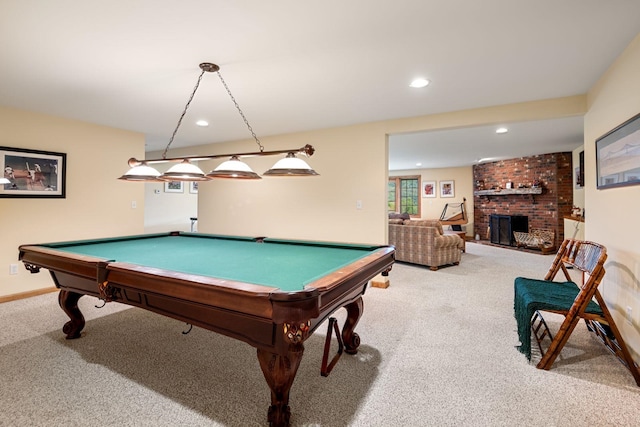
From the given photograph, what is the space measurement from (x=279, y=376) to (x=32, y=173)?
407 centimetres

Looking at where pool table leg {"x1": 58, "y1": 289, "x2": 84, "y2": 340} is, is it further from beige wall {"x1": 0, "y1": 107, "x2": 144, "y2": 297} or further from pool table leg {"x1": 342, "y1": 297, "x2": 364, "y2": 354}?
pool table leg {"x1": 342, "y1": 297, "x2": 364, "y2": 354}

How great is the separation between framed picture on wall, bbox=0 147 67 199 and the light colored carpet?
1.47 meters

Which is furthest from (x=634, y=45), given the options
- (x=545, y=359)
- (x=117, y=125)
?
(x=117, y=125)

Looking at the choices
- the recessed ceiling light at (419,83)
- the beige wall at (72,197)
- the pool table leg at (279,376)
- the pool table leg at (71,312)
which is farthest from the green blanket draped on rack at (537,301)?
the beige wall at (72,197)

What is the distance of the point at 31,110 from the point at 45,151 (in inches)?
18.6

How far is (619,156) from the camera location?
7.25ft

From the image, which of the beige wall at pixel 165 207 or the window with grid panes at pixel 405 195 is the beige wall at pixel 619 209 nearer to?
the beige wall at pixel 165 207

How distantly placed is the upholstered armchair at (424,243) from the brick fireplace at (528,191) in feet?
10.6

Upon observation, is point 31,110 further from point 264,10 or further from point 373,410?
point 373,410

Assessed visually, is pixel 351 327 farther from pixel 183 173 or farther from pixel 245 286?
pixel 183 173

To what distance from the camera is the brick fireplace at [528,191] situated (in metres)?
6.69

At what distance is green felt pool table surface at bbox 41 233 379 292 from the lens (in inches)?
62.7

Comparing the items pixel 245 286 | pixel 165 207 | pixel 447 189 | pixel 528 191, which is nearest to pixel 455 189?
pixel 447 189

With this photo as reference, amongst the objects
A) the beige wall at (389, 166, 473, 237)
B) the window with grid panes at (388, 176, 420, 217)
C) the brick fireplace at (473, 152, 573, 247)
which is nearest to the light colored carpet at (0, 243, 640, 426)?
the brick fireplace at (473, 152, 573, 247)
